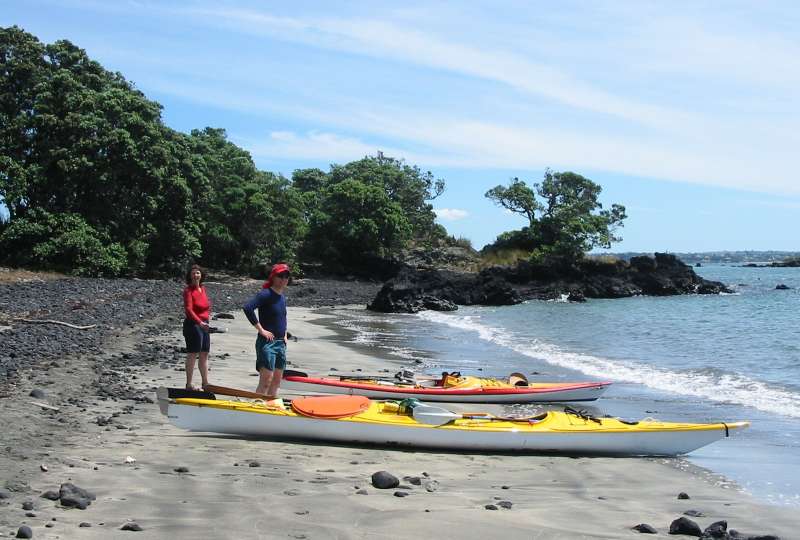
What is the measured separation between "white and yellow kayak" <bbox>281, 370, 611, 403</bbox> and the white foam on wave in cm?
258

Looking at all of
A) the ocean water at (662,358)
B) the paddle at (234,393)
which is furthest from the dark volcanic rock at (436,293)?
the paddle at (234,393)

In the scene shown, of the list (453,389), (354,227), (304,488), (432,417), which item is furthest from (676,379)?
(354,227)

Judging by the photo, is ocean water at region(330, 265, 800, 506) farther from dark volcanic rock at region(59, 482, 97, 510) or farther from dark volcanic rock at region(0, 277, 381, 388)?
dark volcanic rock at region(59, 482, 97, 510)

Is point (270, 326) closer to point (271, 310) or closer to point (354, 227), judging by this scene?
point (271, 310)

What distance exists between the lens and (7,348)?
11.0 meters

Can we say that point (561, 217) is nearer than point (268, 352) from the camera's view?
No

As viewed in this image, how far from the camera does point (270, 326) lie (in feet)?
27.7

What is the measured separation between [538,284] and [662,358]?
31581 mm

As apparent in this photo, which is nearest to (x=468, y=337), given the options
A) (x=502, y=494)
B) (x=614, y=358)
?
(x=614, y=358)

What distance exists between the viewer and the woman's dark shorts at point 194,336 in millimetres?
8930

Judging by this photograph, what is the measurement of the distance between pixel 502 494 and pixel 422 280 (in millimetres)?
34296

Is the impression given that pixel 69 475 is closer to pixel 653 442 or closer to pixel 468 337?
pixel 653 442

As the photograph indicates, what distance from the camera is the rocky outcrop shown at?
116 feet

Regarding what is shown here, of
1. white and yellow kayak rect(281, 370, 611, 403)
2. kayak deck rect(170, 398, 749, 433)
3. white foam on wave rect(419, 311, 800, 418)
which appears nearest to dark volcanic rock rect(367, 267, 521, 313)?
white foam on wave rect(419, 311, 800, 418)
